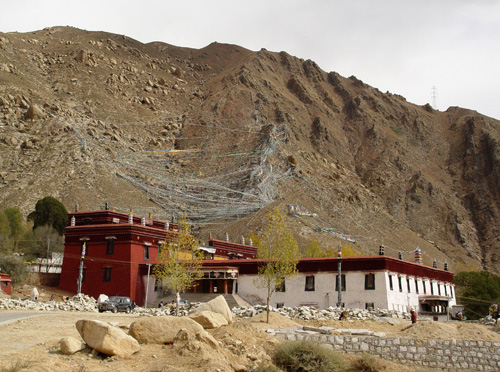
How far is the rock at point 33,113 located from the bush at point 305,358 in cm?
8393

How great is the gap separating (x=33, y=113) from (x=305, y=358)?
85.4m

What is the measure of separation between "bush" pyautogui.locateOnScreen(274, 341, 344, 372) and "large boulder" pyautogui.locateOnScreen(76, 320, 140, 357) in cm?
583

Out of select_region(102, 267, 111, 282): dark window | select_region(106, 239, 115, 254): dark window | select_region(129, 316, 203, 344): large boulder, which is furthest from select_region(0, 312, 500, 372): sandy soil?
select_region(106, 239, 115, 254): dark window

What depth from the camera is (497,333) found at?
31266 mm

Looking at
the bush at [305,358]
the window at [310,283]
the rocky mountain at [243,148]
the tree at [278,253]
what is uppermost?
the rocky mountain at [243,148]

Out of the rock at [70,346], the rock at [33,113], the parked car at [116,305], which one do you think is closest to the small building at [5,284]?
the parked car at [116,305]

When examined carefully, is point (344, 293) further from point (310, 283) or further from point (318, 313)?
point (318, 313)

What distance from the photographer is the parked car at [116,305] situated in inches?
1528

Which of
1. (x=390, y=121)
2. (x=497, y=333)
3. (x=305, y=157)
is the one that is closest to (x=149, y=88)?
(x=305, y=157)

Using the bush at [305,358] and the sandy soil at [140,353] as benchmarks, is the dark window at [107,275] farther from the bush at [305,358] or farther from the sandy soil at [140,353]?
the bush at [305,358]

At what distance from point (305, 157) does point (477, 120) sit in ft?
181

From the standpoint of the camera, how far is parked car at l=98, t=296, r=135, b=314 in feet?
127

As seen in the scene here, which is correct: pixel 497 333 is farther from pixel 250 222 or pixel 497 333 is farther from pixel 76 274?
pixel 250 222

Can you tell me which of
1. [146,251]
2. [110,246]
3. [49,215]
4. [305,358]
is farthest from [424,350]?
[49,215]
